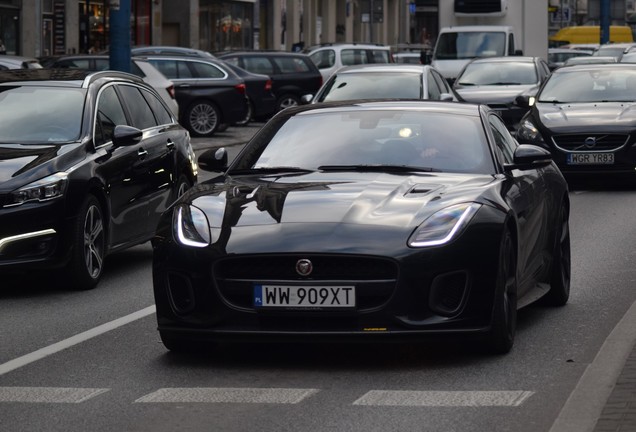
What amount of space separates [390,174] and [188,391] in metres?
2.02

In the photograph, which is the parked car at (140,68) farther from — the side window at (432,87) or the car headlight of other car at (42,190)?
the car headlight of other car at (42,190)

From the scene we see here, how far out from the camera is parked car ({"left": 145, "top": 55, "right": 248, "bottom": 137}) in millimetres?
32062

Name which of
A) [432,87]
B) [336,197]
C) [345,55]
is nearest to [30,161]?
[336,197]

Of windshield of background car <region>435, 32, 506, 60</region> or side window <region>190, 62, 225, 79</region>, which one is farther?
windshield of background car <region>435, 32, 506, 60</region>

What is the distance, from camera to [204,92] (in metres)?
32.1

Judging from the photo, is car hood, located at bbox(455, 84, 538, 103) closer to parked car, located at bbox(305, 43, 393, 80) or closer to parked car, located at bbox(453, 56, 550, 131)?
parked car, located at bbox(453, 56, 550, 131)

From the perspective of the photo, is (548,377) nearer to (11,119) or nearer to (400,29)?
(11,119)

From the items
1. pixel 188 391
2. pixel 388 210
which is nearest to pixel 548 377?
pixel 388 210

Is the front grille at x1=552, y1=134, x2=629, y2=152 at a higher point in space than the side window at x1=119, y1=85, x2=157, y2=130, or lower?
lower

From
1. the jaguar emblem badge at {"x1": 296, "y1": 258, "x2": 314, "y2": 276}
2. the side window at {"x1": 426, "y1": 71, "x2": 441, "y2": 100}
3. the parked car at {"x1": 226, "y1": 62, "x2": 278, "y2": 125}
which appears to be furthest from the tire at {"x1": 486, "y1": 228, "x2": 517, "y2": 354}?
the parked car at {"x1": 226, "y1": 62, "x2": 278, "y2": 125}

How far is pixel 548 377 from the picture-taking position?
747cm

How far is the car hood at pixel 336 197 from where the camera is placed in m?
7.89

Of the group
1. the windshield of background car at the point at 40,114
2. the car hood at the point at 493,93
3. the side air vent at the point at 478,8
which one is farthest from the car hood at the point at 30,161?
the side air vent at the point at 478,8

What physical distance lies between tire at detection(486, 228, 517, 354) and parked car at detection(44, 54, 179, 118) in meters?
16.3
